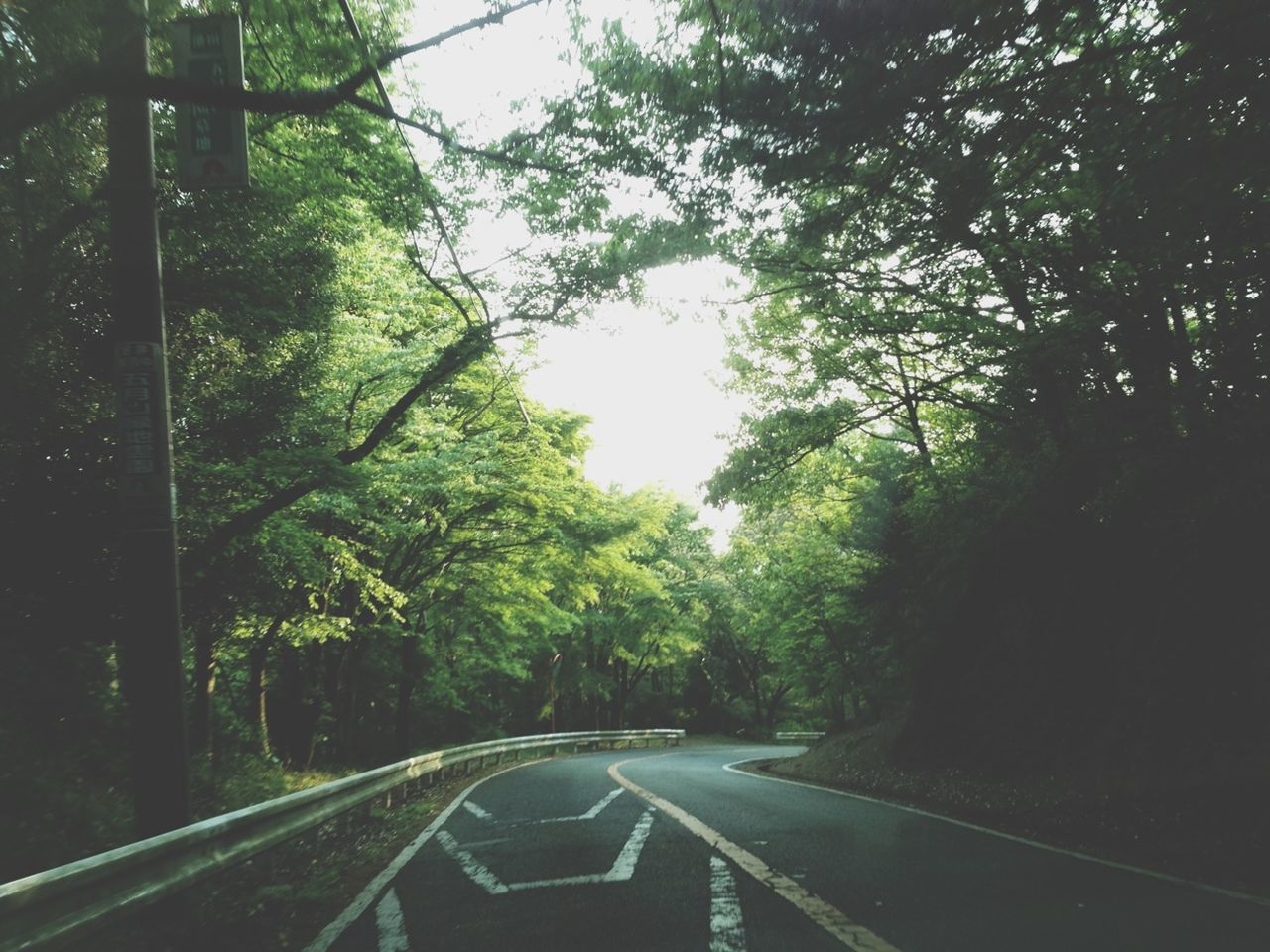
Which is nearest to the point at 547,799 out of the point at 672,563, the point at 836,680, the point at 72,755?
the point at 72,755

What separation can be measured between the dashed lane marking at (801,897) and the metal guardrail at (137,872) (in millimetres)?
3333

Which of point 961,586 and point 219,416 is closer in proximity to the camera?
point 219,416

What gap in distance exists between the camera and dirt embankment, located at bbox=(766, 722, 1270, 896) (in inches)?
244

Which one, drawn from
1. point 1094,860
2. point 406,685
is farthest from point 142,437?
point 406,685

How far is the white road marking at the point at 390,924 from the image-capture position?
4.46 metres

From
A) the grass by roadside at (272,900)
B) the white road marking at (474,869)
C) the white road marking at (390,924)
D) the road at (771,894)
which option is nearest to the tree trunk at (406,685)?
the grass by roadside at (272,900)

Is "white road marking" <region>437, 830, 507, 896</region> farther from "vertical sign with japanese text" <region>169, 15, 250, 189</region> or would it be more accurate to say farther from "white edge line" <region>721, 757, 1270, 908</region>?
"vertical sign with japanese text" <region>169, 15, 250, 189</region>

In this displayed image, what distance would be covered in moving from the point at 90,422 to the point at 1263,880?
11.0m

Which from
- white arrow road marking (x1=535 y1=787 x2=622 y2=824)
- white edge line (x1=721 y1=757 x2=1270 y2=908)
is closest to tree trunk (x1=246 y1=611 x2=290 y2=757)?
white arrow road marking (x1=535 y1=787 x2=622 y2=824)

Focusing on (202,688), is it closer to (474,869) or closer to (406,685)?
(474,869)

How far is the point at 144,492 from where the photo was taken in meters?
5.24

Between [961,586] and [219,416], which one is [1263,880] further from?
[219,416]

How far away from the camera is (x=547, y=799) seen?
11.5m

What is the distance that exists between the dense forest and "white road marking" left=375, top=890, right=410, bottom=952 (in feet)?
8.68
